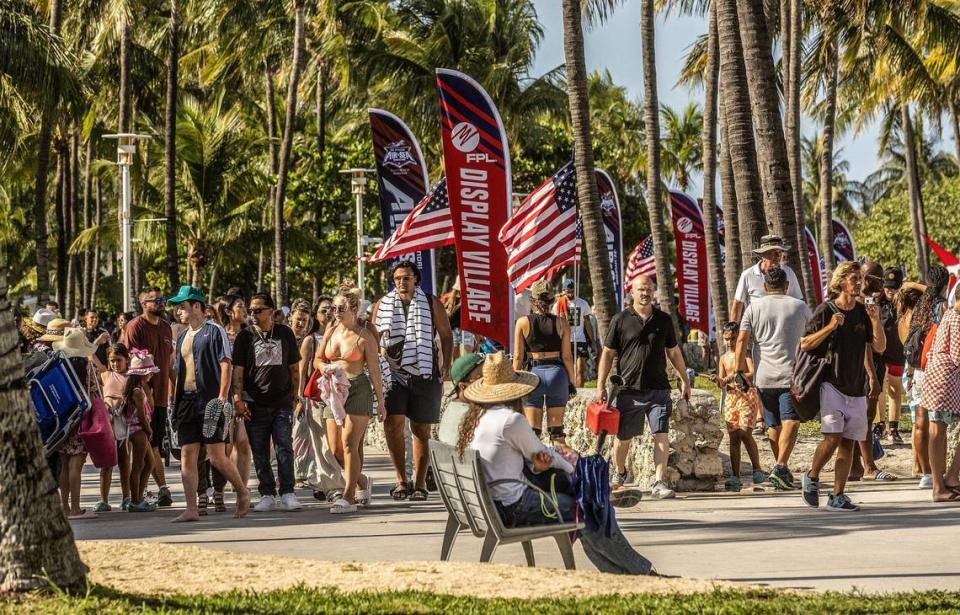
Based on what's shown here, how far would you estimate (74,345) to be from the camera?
1112 cm

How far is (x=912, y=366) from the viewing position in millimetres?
12680

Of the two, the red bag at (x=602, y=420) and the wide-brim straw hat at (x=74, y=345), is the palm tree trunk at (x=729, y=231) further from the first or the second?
the wide-brim straw hat at (x=74, y=345)

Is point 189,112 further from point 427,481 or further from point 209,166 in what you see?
point 427,481

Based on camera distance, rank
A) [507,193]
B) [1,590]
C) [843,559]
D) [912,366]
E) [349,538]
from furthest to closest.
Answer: [507,193] < [912,366] < [349,538] < [843,559] < [1,590]

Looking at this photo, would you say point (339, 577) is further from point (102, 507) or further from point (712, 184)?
point (712, 184)

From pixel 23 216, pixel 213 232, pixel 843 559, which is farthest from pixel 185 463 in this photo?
pixel 23 216

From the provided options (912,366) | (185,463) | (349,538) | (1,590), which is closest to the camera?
(1,590)

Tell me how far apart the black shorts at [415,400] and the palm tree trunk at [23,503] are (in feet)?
17.9

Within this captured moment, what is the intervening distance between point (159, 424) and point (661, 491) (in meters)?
4.89

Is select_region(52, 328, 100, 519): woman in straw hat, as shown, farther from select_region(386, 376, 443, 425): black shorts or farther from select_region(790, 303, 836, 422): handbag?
select_region(790, 303, 836, 422): handbag

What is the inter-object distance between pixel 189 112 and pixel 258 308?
110 ft

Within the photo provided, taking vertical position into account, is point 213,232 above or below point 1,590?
above

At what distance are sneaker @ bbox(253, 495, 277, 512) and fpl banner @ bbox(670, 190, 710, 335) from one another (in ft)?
60.0

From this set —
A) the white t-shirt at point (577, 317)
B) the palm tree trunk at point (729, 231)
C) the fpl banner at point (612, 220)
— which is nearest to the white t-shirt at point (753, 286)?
the palm tree trunk at point (729, 231)
